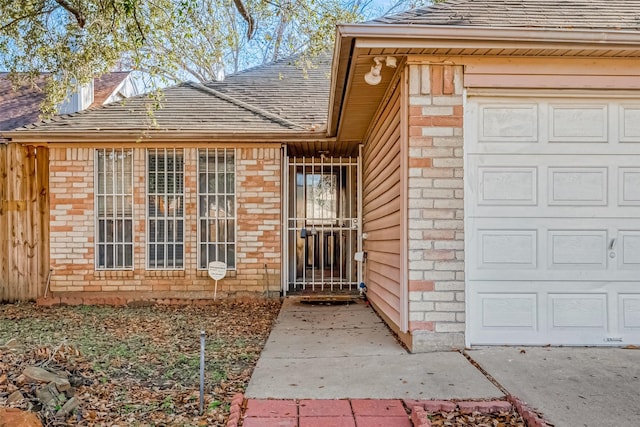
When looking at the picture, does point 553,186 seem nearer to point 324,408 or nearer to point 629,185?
point 629,185

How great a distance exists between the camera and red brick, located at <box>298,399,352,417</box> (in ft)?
8.81

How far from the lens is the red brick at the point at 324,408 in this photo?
8.81ft

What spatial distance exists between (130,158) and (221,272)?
7.75ft

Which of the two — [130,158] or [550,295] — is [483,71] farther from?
[130,158]

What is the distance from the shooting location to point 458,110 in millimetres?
3949

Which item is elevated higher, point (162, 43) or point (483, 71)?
point (162, 43)

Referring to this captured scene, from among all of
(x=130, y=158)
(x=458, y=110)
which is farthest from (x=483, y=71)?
(x=130, y=158)

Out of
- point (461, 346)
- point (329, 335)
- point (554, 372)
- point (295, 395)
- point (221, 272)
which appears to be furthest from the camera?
point (221, 272)

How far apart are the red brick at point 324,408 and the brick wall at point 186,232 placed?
175 inches

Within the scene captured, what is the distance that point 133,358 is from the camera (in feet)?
13.5

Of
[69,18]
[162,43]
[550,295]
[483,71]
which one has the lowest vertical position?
[550,295]

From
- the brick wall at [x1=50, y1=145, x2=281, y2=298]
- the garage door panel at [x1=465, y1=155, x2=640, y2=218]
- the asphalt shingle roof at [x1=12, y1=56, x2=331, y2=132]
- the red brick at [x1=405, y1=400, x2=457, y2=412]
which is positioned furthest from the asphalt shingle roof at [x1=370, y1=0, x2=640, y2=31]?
the brick wall at [x1=50, y1=145, x2=281, y2=298]

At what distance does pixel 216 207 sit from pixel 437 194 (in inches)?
170

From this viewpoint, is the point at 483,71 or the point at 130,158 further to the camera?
the point at 130,158
